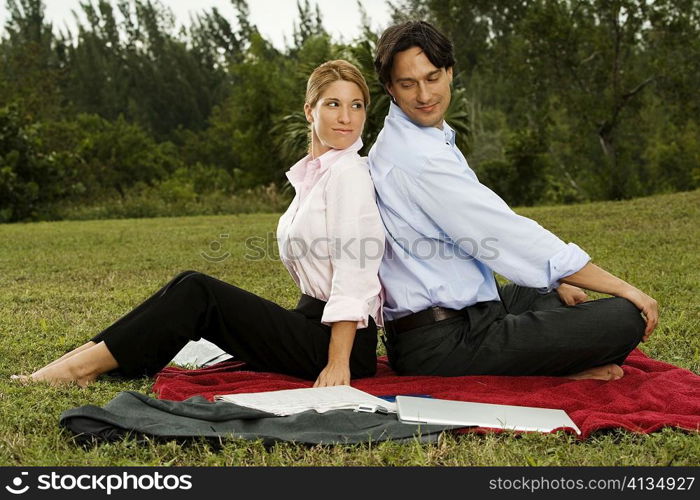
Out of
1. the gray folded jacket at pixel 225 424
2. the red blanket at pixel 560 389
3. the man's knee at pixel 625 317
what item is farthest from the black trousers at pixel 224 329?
the man's knee at pixel 625 317

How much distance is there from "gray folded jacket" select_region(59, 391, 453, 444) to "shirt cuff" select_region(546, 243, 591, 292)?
74cm

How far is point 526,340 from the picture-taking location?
10.3 feet

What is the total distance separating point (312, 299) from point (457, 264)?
59 centimetres

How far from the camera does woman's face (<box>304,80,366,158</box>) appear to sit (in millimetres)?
3209

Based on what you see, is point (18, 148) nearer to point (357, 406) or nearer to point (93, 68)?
point (357, 406)

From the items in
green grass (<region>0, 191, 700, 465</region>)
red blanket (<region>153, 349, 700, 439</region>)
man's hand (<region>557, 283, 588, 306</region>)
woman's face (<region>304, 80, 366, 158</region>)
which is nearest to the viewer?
green grass (<region>0, 191, 700, 465</region>)

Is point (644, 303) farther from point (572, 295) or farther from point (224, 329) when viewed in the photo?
point (224, 329)

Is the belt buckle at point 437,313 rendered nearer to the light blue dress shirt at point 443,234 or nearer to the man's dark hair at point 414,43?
the light blue dress shirt at point 443,234

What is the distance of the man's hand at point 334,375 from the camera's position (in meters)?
3.14

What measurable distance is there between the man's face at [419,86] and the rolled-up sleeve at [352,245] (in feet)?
1.06

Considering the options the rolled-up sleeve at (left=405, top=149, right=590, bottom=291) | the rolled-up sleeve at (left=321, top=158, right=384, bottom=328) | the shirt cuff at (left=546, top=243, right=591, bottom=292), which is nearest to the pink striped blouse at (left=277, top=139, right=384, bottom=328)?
the rolled-up sleeve at (left=321, top=158, right=384, bottom=328)

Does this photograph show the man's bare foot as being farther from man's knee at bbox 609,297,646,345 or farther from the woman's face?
the woman's face
